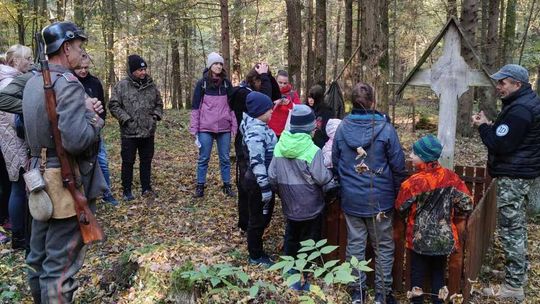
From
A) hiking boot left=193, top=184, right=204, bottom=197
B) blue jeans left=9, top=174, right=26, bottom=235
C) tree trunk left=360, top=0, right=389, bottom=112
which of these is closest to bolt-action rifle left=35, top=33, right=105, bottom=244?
blue jeans left=9, top=174, right=26, bottom=235

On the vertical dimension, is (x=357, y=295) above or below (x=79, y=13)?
below

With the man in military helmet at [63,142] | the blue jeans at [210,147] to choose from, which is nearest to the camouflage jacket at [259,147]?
the man in military helmet at [63,142]

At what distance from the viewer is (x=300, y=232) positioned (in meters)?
4.74

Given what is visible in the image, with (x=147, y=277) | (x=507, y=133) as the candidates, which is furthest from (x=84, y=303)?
(x=507, y=133)

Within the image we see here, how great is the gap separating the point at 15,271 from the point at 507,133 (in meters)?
5.24

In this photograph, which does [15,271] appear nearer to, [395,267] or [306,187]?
[306,187]

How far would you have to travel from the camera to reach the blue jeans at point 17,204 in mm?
A: 5078

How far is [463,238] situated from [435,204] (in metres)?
0.46

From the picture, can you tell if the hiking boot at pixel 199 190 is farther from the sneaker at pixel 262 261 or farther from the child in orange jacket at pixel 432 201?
the child in orange jacket at pixel 432 201

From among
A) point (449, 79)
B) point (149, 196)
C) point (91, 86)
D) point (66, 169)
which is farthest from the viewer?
point (149, 196)

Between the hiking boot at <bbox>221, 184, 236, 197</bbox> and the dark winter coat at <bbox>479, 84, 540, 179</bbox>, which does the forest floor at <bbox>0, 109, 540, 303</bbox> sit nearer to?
the hiking boot at <bbox>221, 184, 236, 197</bbox>

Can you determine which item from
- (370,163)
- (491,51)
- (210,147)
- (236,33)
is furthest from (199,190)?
(236,33)

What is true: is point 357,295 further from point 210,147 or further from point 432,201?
point 210,147

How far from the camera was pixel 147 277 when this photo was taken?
3805 mm
